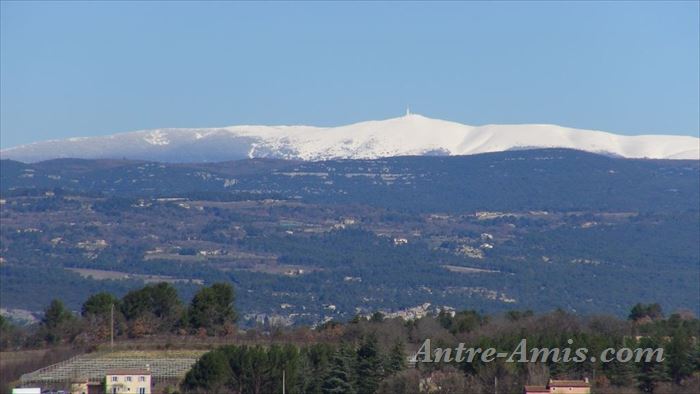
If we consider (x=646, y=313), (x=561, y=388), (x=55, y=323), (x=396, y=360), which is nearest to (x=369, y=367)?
(x=396, y=360)

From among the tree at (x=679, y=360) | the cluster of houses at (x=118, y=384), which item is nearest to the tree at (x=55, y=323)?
the cluster of houses at (x=118, y=384)

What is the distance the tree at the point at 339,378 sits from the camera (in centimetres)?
6544

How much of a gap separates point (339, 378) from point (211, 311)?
16931 mm

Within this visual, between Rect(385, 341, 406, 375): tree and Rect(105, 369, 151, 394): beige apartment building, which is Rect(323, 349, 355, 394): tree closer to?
Rect(385, 341, 406, 375): tree

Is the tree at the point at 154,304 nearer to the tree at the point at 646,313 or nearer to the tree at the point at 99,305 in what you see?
the tree at the point at 99,305

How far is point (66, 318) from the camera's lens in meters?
87.2

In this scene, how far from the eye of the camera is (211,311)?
270 ft

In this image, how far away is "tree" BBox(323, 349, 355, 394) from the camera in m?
65.4

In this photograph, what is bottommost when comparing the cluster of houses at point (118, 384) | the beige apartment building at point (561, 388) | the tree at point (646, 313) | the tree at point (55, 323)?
the tree at point (646, 313)

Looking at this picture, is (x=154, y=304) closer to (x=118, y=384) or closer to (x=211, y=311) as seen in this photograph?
(x=211, y=311)

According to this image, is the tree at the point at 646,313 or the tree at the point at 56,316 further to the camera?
the tree at the point at 646,313

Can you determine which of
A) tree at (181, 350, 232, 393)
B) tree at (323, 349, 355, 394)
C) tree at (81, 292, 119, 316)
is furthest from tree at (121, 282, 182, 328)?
tree at (323, 349, 355, 394)

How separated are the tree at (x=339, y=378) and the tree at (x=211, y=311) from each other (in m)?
15.2

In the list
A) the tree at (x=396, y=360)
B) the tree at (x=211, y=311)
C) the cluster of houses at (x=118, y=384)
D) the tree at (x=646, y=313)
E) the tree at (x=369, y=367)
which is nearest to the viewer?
the cluster of houses at (x=118, y=384)
